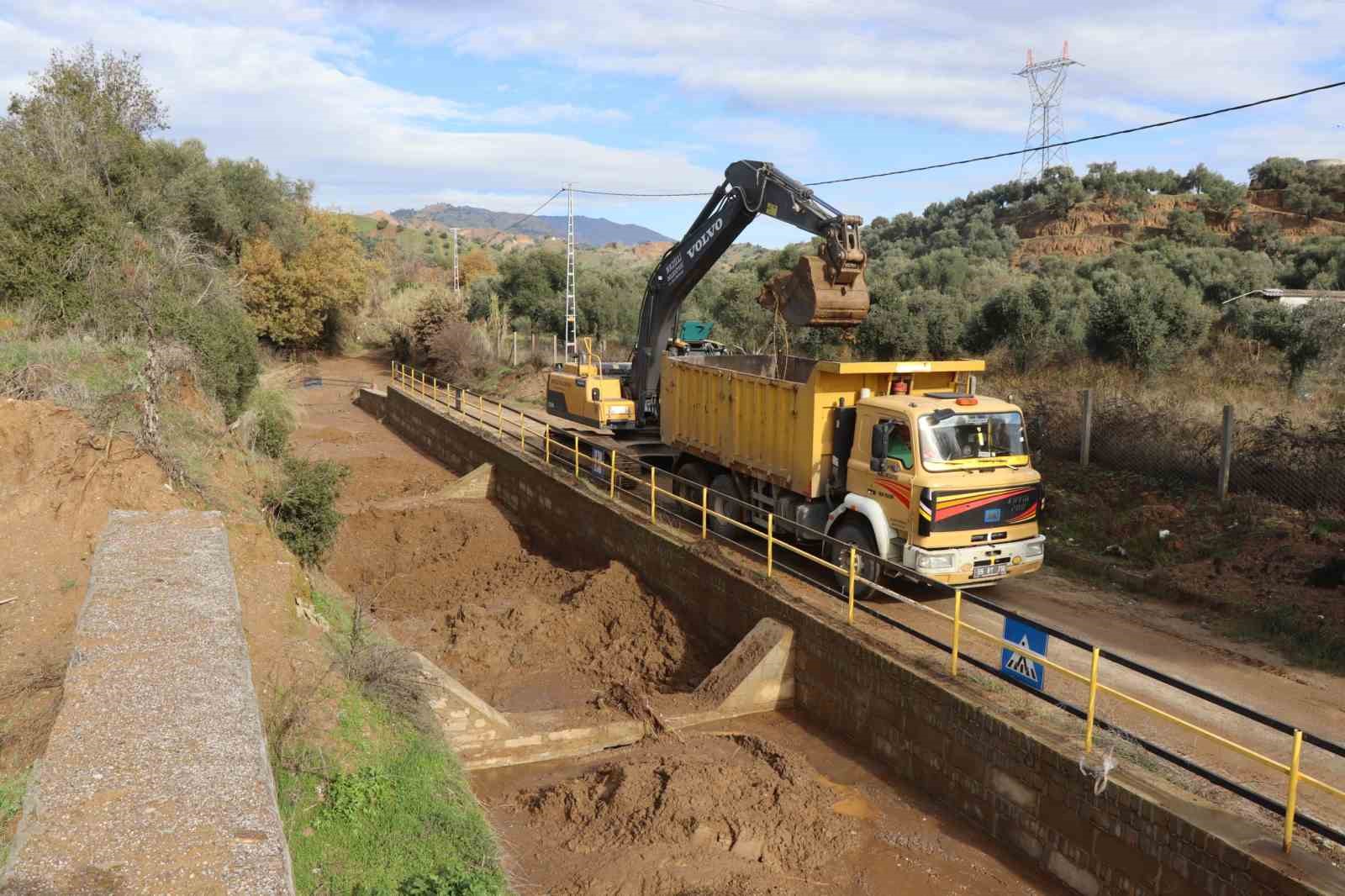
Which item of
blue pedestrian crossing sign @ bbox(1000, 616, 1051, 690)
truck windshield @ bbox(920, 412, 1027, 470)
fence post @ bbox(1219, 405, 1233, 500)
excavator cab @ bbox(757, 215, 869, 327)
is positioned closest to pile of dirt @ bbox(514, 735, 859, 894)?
blue pedestrian crossing sign @ bbox(1000, 616, 1051, 690)

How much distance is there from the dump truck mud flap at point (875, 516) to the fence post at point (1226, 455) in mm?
5907

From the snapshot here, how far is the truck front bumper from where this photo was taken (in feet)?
34.4

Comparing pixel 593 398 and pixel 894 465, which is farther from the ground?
pixel 593 398

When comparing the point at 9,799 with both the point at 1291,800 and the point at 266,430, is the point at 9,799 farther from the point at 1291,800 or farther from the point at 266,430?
the point at 266,430

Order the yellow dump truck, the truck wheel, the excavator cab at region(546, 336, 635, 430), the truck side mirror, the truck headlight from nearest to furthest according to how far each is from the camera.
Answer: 1. the truck headlight
2. the yellow dump truck
3. the truck side mirror
4. the truck wheel
5. the excavator cab at region(546, 336, 635, 430)

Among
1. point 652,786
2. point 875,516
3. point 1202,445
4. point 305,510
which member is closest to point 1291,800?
point 652,786

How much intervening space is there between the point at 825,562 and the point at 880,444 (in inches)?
70.5

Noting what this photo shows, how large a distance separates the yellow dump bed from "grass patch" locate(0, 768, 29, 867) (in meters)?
8.65

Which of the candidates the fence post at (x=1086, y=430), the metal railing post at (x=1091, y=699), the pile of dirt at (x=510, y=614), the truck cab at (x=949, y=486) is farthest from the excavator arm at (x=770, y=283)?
the metal railing post at (x=1091, y=699)

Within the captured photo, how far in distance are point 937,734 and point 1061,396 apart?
35.1 feet

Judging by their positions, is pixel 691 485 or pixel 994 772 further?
pixel 691 485

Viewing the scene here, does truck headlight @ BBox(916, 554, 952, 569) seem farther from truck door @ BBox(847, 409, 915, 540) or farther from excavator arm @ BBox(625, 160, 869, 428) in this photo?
excavator arm @ BBox(625, 160, 869, 428)

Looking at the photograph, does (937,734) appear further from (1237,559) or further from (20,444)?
(20,444)

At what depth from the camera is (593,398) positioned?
57.6 feet
